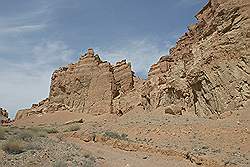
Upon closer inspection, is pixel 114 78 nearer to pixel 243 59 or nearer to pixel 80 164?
pixel 243 59

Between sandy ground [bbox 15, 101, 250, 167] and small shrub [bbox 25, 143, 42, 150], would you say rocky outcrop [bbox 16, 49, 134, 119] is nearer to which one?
sandy ground [bbox 15, 101, 250, 167]

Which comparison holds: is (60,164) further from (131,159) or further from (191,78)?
(191,78)

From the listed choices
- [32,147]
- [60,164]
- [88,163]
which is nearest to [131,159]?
[88,163]

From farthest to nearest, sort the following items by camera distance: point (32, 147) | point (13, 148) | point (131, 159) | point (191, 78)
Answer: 1. point (191, 78)
2. point (131, 159)
3. point (32, 147)
4. point (13, 148)

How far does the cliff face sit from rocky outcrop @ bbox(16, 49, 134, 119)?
17.2 metres

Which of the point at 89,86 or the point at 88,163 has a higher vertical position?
the point at 89,86

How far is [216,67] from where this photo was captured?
90.4ft

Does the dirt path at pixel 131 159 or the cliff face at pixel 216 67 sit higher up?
the cliff face at pixel 216 67

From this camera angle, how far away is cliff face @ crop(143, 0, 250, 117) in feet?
85.2

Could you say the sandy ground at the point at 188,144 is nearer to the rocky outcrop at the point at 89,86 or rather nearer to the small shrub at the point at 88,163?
the small shrub at the point at 88,163

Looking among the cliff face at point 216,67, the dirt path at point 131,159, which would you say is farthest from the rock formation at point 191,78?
the dirt path at point 131,159

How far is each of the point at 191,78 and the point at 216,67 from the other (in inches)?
130

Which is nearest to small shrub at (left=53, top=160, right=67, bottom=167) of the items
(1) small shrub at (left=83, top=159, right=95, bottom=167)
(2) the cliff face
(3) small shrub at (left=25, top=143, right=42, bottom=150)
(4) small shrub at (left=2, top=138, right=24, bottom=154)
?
(1) small shrub at (left=83, top=159, right=95, bottom=167)

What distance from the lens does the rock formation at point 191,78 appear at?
86.4 ft
